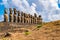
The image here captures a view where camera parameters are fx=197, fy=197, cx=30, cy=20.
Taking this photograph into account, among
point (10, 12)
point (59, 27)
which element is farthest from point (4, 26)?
point (59, 27)

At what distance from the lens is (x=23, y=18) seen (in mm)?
72562

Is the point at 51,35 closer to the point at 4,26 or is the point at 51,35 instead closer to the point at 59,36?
the point at 59,36

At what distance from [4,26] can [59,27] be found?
119 feet

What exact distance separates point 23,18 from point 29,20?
6.32m

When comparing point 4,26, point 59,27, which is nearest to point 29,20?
point 4,26

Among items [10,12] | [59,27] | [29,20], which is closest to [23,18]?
[29,20]

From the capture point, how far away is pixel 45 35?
45.3 feet

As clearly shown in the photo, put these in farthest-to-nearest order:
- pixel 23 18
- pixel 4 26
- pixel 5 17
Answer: pixel 23 18 < pixel 5 17 < pixel 4 26

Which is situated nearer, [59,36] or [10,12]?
[59,36]

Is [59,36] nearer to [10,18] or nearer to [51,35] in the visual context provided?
[51,35]

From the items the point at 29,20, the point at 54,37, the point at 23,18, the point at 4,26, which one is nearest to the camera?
the point at 54,37

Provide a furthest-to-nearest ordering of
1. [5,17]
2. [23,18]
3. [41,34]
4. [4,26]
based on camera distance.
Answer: [23,18], [5,17], [4,26], [41,34]

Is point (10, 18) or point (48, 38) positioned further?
point (10, 18)

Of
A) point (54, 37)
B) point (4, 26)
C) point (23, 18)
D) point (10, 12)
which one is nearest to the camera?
point (54, 37)
